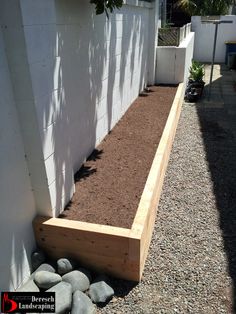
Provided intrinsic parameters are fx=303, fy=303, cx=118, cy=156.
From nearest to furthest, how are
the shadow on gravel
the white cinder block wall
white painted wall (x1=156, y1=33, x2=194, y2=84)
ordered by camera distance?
the white cinder block wall, the shadow on gravel, white painted wall (x1=156, y1=33, x2=194, y2=84)

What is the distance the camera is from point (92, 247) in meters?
2.94

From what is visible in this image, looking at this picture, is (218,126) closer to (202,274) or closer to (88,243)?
(202,274)

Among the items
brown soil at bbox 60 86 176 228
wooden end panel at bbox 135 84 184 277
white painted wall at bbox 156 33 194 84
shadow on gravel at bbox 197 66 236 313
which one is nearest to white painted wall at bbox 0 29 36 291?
brown soil at bbox 60 86 176 228

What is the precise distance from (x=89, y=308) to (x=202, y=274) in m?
1.16

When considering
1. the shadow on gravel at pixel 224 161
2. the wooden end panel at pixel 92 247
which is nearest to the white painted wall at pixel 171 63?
the shadow on gravel at pixel 224 161

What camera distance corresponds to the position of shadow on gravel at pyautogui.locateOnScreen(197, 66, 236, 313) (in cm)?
345

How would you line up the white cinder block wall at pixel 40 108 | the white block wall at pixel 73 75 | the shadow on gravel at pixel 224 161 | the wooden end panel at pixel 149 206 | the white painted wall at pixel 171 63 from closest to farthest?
the white cinder block wall at pixel 40 108 < the white block wall at pixel 73 75 < the wooden end panel at pixel 149 206 < the shadow on gravel at pixel 224 161 < the white painted wall at pixel 171 63

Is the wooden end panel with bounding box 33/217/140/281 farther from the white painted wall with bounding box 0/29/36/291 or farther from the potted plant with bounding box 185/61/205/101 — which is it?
the potted plant with bounding box 185/61/205/101

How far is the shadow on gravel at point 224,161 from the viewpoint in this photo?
11.3ft

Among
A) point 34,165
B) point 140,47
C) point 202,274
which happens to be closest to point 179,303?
point 202,274

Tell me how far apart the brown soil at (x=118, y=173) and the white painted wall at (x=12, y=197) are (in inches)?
19.8

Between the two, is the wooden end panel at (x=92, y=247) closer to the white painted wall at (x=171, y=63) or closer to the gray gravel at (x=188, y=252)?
the gray gravel at (x=188, y=252)

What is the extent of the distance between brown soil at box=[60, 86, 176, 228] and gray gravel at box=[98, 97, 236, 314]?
1.63ft

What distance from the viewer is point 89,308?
2656 millimetres
